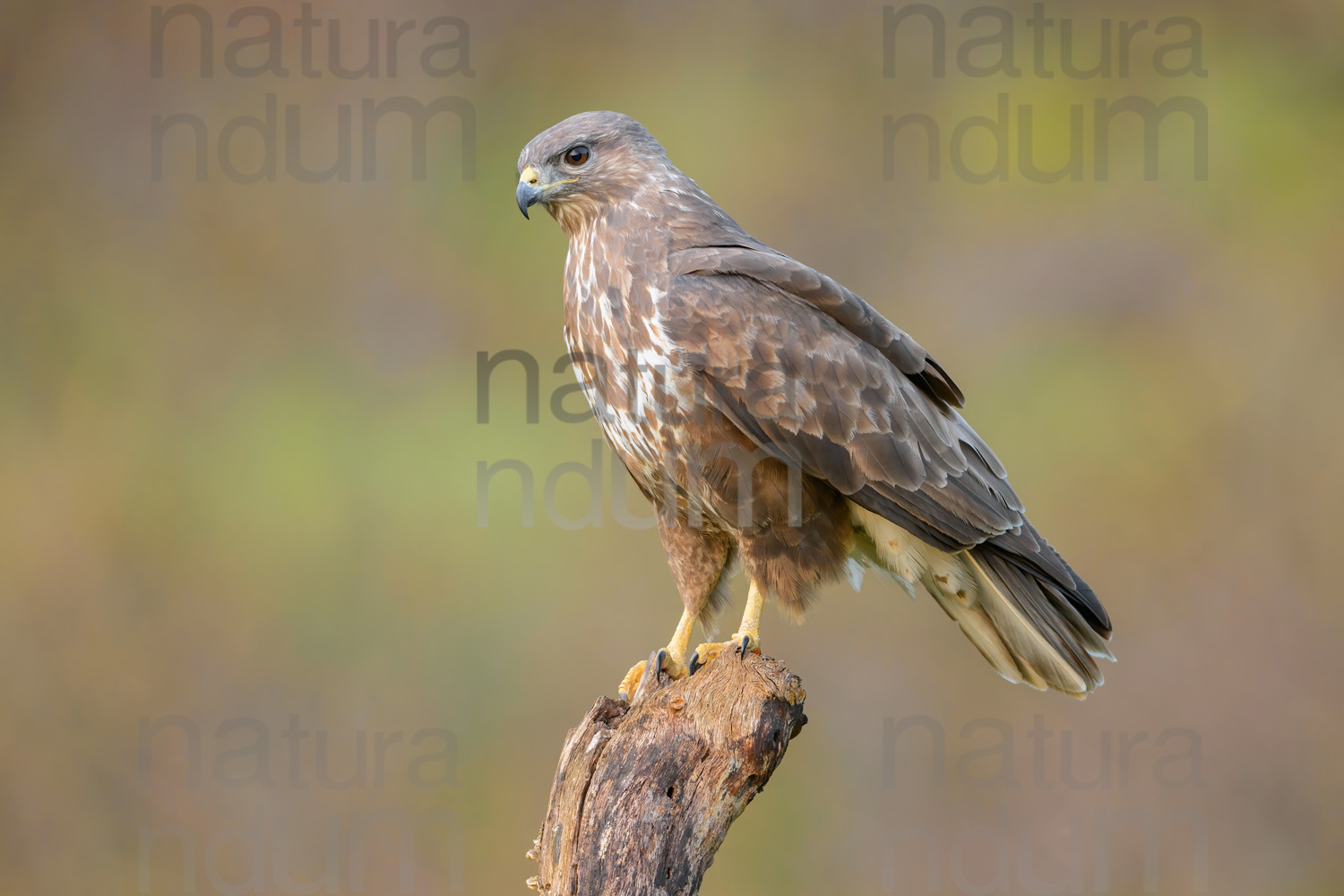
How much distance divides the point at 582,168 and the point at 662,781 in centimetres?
166

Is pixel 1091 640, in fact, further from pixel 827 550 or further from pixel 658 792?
pixel 658 792

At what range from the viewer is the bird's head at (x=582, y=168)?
9.93ft

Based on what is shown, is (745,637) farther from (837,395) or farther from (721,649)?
(837,395)

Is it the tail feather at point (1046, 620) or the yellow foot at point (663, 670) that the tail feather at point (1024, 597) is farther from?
the yellow foot at point (663, 670)

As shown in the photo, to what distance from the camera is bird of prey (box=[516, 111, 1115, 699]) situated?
2.78 m

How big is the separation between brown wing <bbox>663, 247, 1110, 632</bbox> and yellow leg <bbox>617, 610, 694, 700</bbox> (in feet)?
2.06

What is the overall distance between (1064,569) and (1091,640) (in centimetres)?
26

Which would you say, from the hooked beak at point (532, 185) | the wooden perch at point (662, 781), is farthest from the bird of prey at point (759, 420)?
the wooden perch at point (662, 781)

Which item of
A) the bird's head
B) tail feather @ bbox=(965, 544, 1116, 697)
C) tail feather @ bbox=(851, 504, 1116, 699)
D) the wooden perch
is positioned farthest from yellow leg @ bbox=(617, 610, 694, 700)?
the bird's head

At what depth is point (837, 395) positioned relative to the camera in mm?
2869

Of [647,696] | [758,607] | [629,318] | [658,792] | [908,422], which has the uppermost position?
[629,318]

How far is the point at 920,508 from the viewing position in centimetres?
293

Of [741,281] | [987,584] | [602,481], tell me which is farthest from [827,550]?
[602,481]

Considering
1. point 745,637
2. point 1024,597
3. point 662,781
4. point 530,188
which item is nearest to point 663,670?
point 745,637
